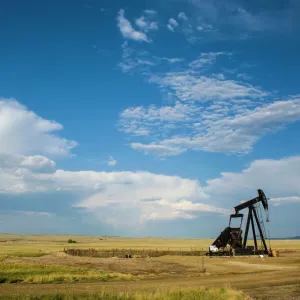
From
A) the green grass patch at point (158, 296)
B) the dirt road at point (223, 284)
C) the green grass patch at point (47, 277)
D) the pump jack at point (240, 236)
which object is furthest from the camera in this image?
the pump jack at point (240, 236)

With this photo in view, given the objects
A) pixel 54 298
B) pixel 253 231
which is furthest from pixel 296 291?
pixel 253 231

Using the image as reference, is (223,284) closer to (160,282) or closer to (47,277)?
(160,282)

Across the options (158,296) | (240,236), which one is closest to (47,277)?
(158,296)

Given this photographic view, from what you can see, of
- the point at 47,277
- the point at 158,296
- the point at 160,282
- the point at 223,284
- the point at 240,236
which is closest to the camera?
the point at 158,296

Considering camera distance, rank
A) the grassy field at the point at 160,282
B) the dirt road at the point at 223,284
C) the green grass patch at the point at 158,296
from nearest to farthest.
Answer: the green grass patch at the point at 158,296, the grassy field at the point at 160,282, the dirt road at the point at 223,284

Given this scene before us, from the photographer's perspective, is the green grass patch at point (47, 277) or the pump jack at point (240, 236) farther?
the pump jack at point (240, 236)

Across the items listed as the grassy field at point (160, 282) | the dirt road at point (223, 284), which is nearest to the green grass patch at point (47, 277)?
the grassy field at point (160, 282)

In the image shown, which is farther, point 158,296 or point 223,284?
point 223,284

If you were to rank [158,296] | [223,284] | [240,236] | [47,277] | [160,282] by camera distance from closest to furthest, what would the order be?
[158,296] < [223,284] < [160,282] < [47,277] < [240,236]

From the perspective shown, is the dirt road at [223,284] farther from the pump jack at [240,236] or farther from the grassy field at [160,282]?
the pump jack at [240,236]

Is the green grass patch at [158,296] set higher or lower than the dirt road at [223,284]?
higher

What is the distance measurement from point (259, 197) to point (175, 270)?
62.2ft

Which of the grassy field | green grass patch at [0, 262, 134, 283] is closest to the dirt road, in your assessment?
the grassy field

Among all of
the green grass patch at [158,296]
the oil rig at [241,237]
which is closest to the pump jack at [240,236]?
the oil rig at [241,237]
